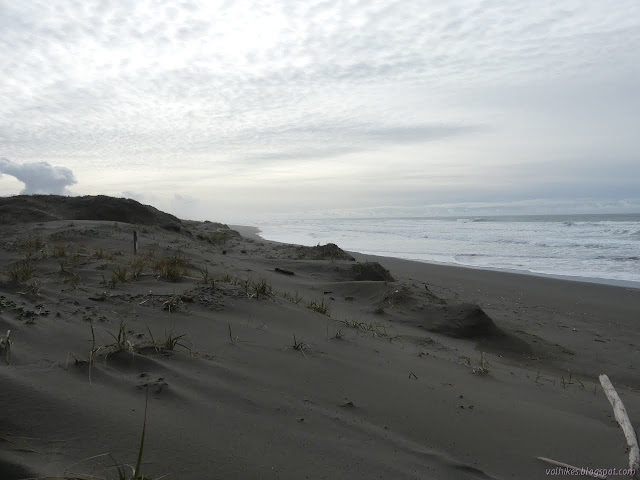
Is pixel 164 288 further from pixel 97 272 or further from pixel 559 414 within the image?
pixel 559 414

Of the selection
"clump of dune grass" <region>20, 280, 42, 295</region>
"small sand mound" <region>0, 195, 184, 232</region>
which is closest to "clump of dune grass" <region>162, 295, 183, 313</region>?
"clump of dune grass" <region>20, 280, 42, 295</region>

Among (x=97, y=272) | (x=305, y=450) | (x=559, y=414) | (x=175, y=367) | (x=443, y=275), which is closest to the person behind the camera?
(x=305, y=450)

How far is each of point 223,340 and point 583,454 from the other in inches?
86.8

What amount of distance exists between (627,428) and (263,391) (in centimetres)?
208

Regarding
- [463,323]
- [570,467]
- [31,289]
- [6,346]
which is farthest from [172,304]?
[463,323]

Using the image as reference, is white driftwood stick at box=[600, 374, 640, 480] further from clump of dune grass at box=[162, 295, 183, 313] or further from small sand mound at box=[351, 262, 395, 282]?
small sand mound at box=[351, 262, 395, 282]

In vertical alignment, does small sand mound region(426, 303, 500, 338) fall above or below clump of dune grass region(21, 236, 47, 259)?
below

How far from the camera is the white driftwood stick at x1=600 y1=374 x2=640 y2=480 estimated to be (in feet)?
6.70

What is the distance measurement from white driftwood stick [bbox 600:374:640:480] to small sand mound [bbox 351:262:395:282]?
14.4 ft

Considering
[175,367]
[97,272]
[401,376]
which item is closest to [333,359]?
[401,376]

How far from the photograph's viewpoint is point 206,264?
6.21 metres

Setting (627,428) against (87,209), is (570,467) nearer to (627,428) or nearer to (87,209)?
(627,428)

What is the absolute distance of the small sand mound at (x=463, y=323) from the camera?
5.02 m

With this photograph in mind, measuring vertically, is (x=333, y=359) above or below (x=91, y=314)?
below
